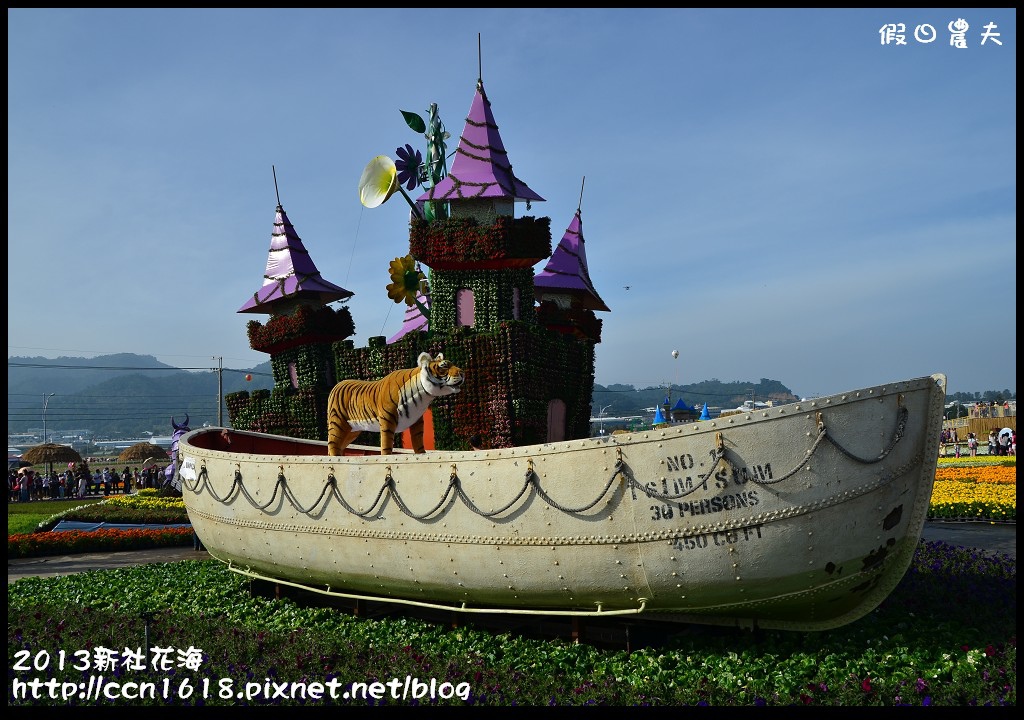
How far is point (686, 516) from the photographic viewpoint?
6.72 metres

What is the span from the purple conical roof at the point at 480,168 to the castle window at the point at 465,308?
2018mm

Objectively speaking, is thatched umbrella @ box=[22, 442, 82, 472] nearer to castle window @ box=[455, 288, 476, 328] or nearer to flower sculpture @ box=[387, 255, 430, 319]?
flower sculpture @ box=[387, 255, 430, 319]

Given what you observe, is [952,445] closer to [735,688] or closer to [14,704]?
[735,688]

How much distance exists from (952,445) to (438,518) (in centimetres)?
3891

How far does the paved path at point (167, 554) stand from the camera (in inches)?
533

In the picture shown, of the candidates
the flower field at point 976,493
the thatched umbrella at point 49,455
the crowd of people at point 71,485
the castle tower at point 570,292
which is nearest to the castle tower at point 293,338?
the castle tower at point 570,292

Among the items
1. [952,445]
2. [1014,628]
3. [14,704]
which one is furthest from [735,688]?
[952,445]

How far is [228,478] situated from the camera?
10.0m

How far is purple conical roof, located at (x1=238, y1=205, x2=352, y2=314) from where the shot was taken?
1972 cm

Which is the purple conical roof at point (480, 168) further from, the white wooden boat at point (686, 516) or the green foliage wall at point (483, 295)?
the white wooden boat at point (686, 516)

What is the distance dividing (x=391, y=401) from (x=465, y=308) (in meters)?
7.20

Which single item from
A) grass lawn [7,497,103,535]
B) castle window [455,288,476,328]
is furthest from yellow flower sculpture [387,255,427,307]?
grass lawn [7,497,103,535]

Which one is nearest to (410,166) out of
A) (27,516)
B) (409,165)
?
(409,165)

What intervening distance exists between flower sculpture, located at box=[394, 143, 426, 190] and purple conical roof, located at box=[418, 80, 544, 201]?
2.95 meters
